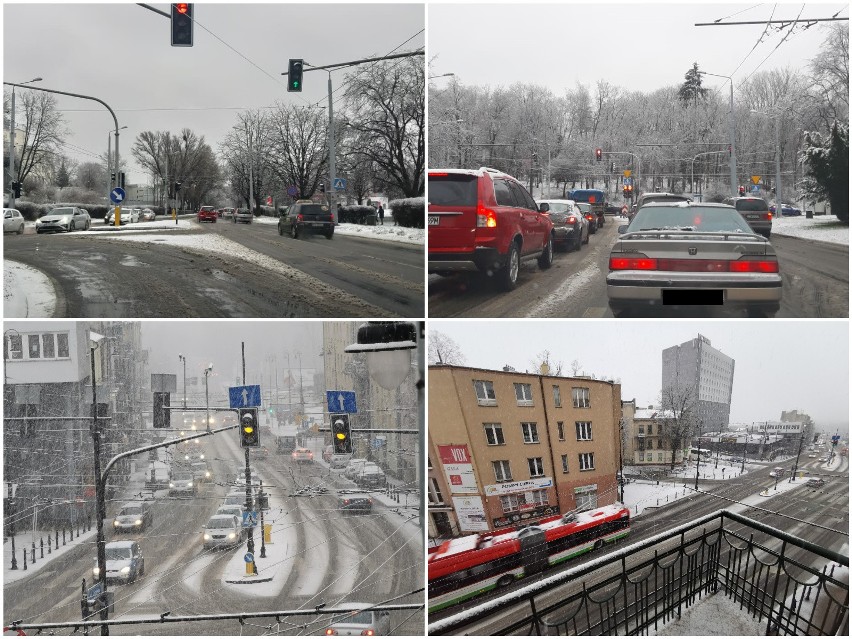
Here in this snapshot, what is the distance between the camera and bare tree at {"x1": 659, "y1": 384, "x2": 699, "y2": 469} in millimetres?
4242

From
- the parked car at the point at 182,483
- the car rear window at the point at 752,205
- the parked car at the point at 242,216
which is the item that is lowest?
the parked car at the point at 182,483

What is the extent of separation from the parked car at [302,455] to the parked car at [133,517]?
0.86 metres

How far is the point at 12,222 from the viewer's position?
4.27 m

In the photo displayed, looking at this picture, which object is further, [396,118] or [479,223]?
[396,118]

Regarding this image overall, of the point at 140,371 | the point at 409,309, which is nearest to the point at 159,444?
the point at 140,371

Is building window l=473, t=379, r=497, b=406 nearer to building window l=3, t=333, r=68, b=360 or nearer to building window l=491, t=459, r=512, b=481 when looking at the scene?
building window l=491, t=459, r=512, b=481

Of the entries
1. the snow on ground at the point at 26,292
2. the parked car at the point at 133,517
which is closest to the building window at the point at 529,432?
the parked car at the point at 133,517

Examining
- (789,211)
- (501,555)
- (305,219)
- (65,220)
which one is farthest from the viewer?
(305,219)

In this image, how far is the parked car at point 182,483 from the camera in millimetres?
4238

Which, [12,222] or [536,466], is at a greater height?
[12,222]

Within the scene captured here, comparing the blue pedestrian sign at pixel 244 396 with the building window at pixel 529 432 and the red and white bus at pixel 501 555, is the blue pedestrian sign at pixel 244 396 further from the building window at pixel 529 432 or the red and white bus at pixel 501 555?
the building window at pixel 529 432

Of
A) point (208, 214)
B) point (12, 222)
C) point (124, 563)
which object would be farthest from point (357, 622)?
point (12, 222)

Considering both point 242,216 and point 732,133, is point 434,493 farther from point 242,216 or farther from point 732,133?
point 732,133

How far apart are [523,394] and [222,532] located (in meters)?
1.88
